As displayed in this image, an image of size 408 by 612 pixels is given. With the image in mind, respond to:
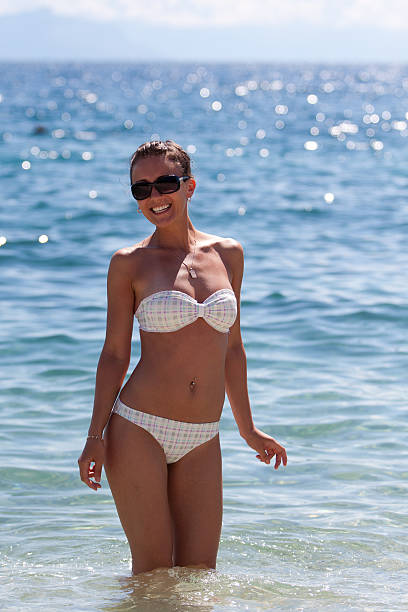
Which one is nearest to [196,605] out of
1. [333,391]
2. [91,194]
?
[333,391]

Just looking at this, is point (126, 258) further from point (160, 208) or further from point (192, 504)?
point (192, 504)

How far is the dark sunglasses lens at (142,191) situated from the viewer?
427cm

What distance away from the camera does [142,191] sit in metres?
4.28

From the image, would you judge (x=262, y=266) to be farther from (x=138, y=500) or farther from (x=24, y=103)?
(x=24, y=103)

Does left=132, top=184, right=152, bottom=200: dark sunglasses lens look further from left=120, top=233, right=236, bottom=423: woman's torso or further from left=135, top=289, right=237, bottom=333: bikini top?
left=135, top=289, right=237, bottom=333: bikini top

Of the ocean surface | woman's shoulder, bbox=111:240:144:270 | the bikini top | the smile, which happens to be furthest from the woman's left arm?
the ocean surface

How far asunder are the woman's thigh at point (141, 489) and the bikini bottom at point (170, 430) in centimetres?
3

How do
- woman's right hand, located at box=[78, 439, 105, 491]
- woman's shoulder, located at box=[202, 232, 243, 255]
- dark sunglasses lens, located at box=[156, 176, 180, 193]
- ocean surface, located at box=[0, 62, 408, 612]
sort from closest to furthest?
woman's right hand, located at box=[78, 439, 105, 491] → dark sunglasses lens, located at box=[156, 176, 180, 193] → woman's shoulder, located at box=[202, 232, 243, 255] → ocean surface, located at box=[0, 62, 408, 612]

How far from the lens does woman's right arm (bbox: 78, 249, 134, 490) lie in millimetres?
4160

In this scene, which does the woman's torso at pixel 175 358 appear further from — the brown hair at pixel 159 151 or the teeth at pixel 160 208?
the brown hair at pixel 159 151

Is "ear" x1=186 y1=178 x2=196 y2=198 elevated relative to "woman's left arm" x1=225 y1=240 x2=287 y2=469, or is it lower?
elevated

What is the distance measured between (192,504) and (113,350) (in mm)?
815

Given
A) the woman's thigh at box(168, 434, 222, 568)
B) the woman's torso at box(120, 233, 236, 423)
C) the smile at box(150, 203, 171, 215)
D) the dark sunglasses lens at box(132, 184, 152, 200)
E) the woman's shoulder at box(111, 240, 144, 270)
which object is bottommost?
the woman's thigh at box(168, 434, 222, 568)

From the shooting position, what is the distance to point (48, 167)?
2759 centimetres
